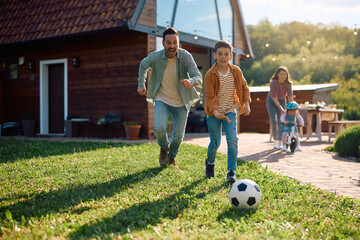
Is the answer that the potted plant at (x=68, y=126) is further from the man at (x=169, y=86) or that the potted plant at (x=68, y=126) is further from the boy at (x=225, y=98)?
the boy at (x=225, y=98)

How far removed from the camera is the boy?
14.9 ft

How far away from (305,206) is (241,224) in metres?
0.97

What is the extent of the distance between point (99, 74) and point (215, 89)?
7934 mm

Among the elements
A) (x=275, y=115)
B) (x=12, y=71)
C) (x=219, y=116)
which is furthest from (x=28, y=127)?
(x=219, y=116)

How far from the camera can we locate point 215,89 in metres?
4.60

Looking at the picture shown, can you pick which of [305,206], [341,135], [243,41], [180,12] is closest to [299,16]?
[243,41]

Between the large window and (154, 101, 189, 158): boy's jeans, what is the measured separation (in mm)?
6241

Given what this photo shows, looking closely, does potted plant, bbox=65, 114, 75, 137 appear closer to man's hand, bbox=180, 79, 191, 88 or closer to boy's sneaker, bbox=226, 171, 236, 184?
man's hand, bbox=180, 79, 191, 88

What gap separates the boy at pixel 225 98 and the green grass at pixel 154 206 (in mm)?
451

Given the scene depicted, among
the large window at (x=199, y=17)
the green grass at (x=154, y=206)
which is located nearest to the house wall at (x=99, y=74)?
the large window at (x=199, y=17)

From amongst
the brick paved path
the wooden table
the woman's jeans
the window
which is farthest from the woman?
the window

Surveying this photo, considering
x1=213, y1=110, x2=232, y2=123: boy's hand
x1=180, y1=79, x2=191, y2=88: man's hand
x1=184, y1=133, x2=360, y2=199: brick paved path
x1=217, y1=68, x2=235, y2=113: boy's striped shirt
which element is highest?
x1=180, y1=79, x2=191, y2=88: man's hand

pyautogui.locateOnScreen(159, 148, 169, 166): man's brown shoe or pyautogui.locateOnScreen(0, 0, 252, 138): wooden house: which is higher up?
pyautogui.locateOnScreen(0, 0, 252, 138): wooden house

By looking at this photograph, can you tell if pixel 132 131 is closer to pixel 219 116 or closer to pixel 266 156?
pixel 266 156
